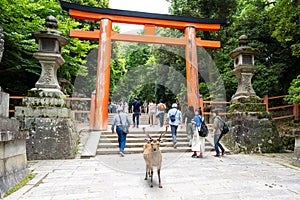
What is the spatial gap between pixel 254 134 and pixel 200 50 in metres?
8.62

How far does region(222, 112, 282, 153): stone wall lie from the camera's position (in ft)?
24.4

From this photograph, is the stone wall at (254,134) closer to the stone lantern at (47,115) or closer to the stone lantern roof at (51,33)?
the stone lantern at (47,115)

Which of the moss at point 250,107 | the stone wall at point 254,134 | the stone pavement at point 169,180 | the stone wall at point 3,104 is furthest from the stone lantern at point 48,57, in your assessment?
the moss at point 250,107

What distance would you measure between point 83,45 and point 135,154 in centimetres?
655

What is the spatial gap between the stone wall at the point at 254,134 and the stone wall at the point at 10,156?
6564 millimetres

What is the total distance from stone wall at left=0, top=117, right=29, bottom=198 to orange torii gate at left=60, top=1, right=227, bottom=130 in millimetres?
4700

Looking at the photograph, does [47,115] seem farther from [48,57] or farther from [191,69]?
[191,69]

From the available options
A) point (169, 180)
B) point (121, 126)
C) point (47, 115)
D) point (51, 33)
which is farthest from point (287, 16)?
point (47, 115)

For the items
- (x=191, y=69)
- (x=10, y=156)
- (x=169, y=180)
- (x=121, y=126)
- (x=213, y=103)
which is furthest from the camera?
(x=213, y=103)

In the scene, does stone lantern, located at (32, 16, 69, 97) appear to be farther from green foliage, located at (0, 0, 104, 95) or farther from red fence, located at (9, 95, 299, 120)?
green foliage, located at (0, 0, 104, 95)

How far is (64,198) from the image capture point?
10.5ft

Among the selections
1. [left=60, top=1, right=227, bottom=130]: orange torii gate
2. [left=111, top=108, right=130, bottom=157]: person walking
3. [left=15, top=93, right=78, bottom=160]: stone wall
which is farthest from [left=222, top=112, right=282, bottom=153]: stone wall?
[left=15, top=93, right=78, bottom=160]: stone wall

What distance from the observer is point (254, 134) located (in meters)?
7.51

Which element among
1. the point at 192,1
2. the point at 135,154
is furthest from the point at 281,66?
the point at 135,154
